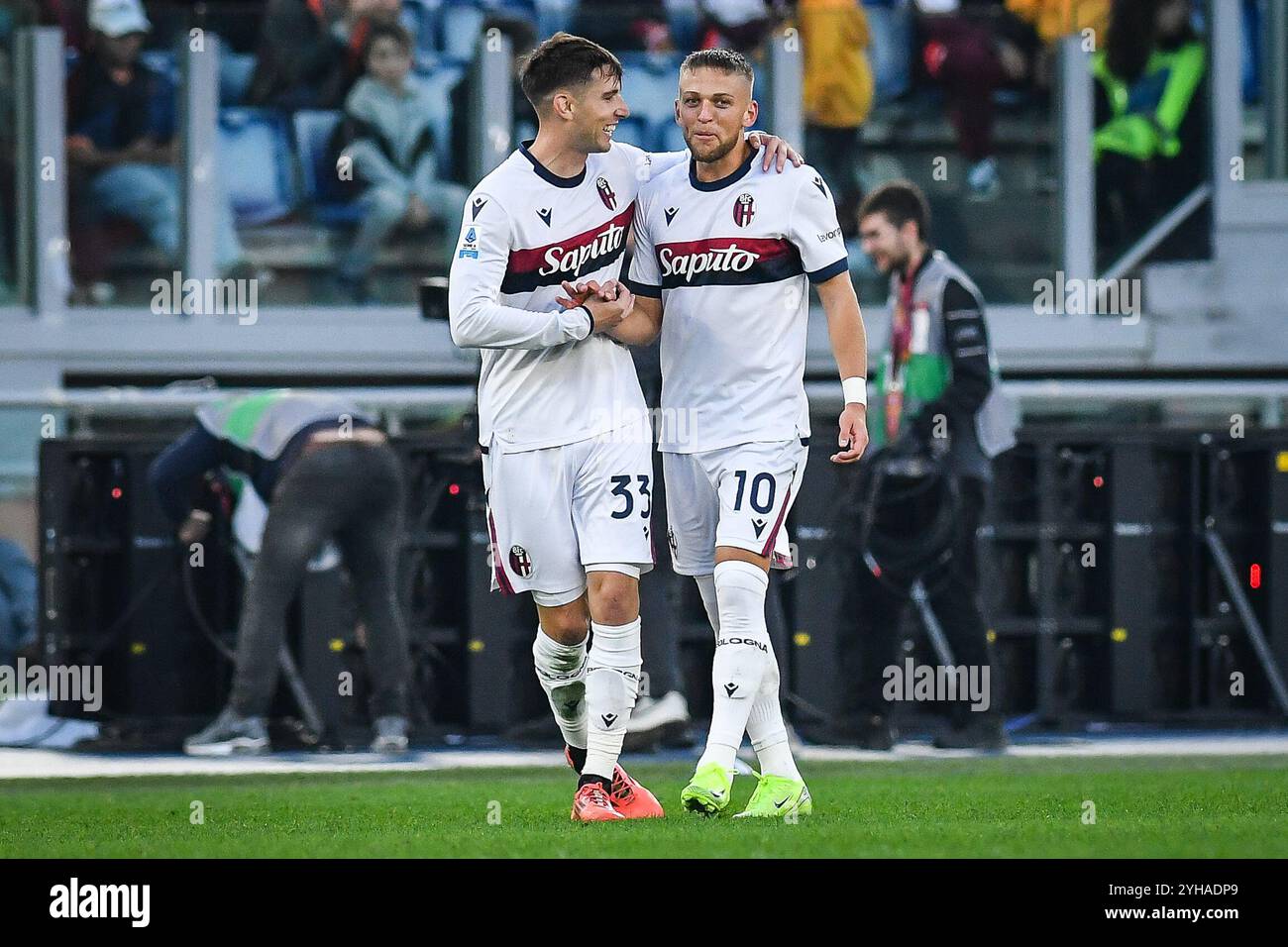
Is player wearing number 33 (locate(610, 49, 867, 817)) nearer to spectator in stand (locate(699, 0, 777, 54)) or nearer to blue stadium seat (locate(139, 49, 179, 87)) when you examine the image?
spectator in stand (locate(699, 0, 777, 54))

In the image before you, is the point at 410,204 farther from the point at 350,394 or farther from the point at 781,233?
the point at 781,233

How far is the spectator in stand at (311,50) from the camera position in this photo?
1360 centimetres

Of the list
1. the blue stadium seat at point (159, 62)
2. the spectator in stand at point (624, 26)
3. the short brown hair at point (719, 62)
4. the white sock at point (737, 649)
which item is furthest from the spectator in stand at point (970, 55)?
the white sock at point (737, 649)

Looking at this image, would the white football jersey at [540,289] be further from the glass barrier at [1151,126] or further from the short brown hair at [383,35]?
the glass barrier at [1151,126]

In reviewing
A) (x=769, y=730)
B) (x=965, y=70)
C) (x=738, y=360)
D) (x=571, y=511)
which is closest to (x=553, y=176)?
(x=738, y=360)

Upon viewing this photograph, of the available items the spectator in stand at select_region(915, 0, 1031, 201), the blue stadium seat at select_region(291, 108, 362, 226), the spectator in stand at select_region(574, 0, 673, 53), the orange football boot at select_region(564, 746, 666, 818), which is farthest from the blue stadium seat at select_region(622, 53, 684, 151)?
the orange football boot at select_region(564, 746, 666, 818)

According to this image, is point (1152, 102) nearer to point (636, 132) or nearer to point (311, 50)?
point (636, 132)

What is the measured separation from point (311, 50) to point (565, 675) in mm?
8115

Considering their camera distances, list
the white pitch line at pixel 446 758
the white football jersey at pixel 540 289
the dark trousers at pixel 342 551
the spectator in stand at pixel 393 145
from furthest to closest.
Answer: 1. the spectator in stand at pixel 393 145
2. the dark trousers at pixel 342 551
3. the white pitch line at pixel 446 758
4. the white football jersey at pixel 540 289

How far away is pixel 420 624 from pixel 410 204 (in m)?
4.03

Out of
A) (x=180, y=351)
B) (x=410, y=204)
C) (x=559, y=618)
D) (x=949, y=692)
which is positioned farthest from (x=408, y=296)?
(x=559, y=618)

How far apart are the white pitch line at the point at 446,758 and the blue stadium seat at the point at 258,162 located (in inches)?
179

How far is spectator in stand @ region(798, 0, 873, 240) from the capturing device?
45.3 ft
